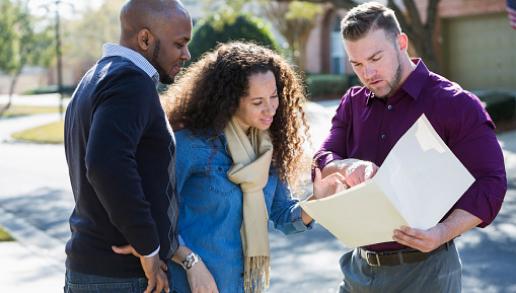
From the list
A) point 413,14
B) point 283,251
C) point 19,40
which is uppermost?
point 413,14

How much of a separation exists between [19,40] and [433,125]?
41324 millimetres

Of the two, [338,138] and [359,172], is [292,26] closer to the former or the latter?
[338,138]

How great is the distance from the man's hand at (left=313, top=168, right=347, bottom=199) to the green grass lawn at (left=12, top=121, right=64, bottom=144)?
59.1 feet

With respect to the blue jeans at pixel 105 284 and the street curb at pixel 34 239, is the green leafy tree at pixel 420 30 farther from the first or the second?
the blue jeans at pixel 105 284

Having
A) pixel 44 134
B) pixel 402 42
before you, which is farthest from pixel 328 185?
pixel 44 134

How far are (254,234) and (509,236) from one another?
207 inches

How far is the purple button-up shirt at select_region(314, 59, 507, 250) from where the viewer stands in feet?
8.86

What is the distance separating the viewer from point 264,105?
118 inches

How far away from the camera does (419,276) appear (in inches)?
116

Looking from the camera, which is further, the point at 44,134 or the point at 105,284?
the point at 44,134

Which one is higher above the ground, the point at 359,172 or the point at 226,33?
the point at 359,172

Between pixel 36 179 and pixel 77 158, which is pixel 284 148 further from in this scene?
pixel 36 179

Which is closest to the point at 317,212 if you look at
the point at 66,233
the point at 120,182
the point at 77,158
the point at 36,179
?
the point at 120,182

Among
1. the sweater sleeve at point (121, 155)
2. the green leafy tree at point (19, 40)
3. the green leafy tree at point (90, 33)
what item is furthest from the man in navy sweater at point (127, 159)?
the green leafy tree at point (90, 33)
